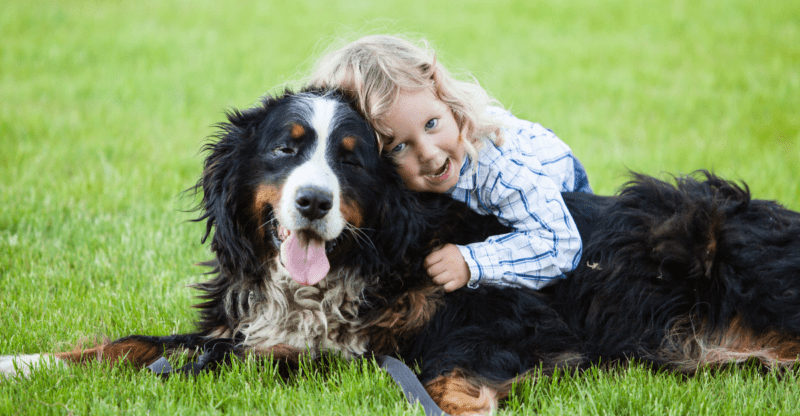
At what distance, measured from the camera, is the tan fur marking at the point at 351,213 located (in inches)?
108

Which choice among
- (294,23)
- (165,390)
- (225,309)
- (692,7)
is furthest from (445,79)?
(692,7)

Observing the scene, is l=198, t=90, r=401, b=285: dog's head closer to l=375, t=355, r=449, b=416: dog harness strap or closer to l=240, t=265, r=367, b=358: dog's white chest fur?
l=240, t=265, r=367, b=358: dog's white chest fur

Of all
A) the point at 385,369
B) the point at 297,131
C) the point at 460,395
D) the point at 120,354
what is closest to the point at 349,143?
the point at 297,131

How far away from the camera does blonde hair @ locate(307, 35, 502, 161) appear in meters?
2.98

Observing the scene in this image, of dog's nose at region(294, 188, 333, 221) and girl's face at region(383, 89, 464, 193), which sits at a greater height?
girl's face at region(383, 89, 464, 193)

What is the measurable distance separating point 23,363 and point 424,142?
199 centimetres

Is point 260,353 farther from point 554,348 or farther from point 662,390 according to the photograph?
point 662,390

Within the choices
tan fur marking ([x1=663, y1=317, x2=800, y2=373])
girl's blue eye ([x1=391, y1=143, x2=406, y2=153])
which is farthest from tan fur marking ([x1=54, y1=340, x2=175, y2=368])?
tan fur marking ([x1=663, y1=317, x2=800, y2=373])

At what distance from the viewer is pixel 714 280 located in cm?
298

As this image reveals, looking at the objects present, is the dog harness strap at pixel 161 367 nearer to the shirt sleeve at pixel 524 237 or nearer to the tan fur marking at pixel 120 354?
the tan fur marking at pixel 120 354

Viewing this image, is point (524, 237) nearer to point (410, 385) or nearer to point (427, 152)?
point (427, 152)

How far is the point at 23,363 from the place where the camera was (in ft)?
9.17

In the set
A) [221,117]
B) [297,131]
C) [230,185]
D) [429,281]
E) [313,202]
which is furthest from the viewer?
[221,117]

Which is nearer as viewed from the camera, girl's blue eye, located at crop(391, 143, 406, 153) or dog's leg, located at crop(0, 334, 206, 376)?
dog's leg, located at crop(0, 334, 206, 376)
